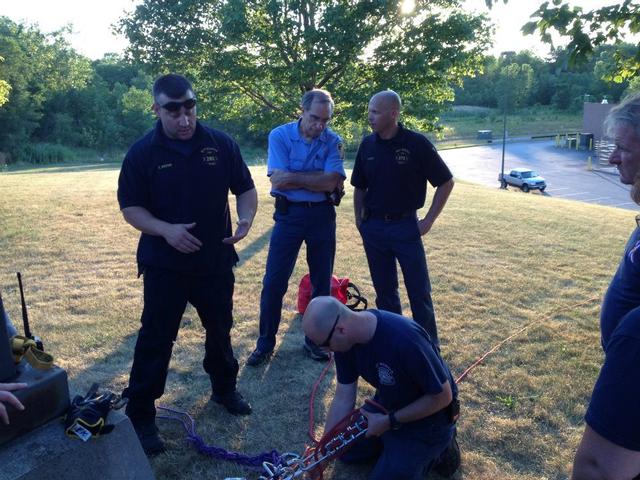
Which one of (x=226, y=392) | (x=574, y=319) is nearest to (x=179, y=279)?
(x=226, y=392)

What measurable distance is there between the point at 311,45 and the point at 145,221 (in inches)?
366

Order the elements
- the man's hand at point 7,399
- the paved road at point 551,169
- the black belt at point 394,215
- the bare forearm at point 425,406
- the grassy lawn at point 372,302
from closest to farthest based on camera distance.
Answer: the man's hand at point 7,399 < the bare forearm at point 425,406 < the grassy lawn at point 372,302 < the black belt at point 394,215 < the paved road at point 551,169

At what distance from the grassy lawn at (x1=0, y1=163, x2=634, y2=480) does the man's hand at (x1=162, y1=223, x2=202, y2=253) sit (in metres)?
1.25

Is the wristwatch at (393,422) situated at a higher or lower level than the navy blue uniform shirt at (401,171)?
lower

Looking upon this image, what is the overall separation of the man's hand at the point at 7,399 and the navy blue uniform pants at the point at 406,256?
8.98ft

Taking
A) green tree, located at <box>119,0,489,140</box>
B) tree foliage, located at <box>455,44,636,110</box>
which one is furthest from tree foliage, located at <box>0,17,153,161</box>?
tree foliage, located at <box>455,44,636,110</box>

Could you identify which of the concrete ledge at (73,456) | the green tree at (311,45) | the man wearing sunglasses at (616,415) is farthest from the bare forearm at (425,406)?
the green tree at (311,45)

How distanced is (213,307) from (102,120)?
206 ft

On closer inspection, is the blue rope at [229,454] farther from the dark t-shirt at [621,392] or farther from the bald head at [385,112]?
the bald head at [385,112]

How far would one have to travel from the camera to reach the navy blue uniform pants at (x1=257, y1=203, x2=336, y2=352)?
428cm

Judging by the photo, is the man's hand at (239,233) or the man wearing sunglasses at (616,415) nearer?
the man wearing sunglasses at (616,415)

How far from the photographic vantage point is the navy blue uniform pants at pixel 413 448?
106 inches

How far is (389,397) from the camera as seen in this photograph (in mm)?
2699

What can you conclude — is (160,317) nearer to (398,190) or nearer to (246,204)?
(246,204)
